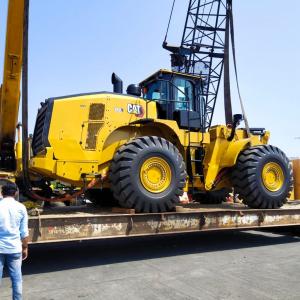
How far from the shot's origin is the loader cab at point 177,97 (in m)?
9.80

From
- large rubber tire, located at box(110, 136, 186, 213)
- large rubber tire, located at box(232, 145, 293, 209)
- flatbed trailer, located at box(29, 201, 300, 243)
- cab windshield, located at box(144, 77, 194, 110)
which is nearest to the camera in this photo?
flatbed trailer, located at box(29, 201, 300, 243)

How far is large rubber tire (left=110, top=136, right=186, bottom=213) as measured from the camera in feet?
26.3

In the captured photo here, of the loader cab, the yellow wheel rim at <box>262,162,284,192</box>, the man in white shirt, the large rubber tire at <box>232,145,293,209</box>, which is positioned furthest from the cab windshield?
the man in white shirt

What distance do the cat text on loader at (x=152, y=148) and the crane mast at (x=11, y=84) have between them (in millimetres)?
95

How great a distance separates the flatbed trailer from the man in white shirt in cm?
179

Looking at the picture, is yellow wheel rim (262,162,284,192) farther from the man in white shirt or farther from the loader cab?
the man in white shirt

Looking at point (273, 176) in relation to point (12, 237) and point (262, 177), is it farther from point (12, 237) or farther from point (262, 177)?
point (12, 237)

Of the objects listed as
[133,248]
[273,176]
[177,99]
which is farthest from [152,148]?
[273,176]

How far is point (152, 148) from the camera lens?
838 centimetres

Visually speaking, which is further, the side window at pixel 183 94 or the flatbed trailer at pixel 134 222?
the side window at pixel 183 94

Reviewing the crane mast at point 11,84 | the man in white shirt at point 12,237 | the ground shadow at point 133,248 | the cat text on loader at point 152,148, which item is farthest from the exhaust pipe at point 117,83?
the man in white shirt at point 12,237

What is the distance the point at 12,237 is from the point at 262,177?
6.41 meters

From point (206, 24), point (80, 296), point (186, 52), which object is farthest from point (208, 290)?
point (206, 24)

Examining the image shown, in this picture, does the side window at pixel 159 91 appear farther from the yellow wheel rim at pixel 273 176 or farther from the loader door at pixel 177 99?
the yellow wheel rim at pixel 273 176
